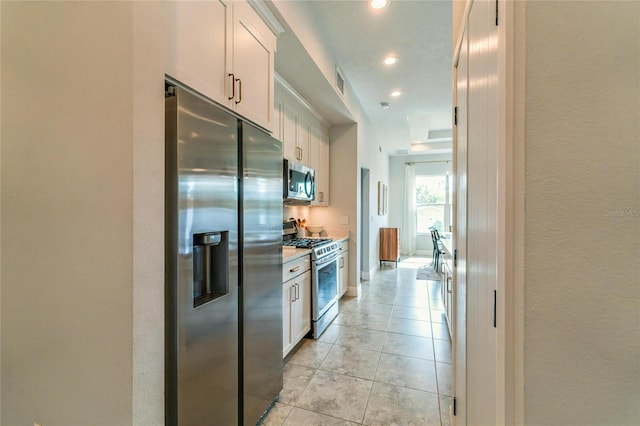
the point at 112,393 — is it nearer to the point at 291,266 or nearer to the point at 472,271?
the point at 472,271

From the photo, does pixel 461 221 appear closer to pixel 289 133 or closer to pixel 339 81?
pixel 289 133

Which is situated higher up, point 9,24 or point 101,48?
point 9,24

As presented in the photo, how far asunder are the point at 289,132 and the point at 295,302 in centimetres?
186

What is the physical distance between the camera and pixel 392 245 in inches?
259

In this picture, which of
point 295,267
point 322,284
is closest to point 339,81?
point 295,267

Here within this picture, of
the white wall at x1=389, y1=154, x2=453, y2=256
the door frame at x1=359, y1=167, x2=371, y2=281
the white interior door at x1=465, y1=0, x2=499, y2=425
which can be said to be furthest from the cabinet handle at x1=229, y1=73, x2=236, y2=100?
the white wall at x1=389, y1=154, x2=453, y2=256

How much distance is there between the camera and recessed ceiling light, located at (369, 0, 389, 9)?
231 centimetres

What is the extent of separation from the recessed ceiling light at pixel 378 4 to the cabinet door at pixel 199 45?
138cm

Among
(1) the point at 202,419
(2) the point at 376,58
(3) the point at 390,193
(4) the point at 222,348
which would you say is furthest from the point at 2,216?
(3) the point at 390,193

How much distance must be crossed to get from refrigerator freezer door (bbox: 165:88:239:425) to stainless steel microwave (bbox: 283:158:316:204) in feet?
4.74

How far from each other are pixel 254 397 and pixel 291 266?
1036 millimetres

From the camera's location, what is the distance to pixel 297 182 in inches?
124

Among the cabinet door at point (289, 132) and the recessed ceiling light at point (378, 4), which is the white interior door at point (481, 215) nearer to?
the recessed ceiling light at point (378, 4)

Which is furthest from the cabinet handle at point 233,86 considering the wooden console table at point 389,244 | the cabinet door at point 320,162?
the wooden console table at point 389,244
